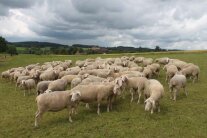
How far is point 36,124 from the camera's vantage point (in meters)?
15.5

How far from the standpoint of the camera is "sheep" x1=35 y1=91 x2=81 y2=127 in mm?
15281

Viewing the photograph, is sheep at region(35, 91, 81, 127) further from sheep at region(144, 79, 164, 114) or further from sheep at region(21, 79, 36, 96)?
sheep at region(21, 79, 36, 96)

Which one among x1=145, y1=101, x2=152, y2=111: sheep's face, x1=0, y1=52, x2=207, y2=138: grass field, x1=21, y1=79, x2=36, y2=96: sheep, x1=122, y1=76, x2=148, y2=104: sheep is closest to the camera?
x1=0, y1=52, x2=207, y2=138: grass field

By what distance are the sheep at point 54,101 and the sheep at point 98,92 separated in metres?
0.90

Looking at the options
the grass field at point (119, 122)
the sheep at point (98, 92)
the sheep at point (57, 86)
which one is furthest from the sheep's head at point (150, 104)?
the sheep at point (57, 86)

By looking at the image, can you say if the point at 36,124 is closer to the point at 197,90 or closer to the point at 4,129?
the point at 4,129

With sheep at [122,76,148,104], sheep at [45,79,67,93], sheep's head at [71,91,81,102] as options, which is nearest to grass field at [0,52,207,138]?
sheep at [122,76,148,104]

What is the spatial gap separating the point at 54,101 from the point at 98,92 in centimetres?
280

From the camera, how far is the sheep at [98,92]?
1689 cm

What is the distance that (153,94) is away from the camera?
16.7 meters

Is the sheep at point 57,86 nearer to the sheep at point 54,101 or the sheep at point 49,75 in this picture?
the sheep at point 54,101

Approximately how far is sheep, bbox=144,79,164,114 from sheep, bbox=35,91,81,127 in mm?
3629

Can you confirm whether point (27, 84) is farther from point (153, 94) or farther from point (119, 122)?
point (153, 94)

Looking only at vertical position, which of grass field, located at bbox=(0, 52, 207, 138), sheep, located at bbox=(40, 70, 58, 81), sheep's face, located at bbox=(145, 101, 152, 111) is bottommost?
grass field, located at bbox=(0, 52, 207, 138)
